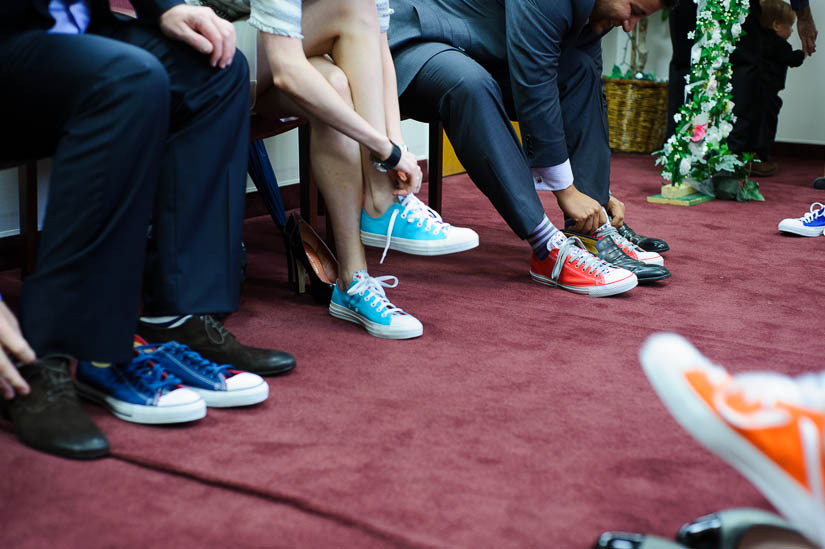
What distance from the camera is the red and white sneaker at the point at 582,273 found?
1766mm

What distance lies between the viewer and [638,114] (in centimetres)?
445

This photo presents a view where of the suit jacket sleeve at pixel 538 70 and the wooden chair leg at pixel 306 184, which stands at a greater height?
the suit jacket sleeve at pixel 538 70

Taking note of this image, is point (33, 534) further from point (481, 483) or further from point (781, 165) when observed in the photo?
point (781, 165)

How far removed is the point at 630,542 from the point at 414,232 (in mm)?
872

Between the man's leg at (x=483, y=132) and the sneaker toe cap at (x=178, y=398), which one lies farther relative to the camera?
the man's leg at (x=483, y=132)

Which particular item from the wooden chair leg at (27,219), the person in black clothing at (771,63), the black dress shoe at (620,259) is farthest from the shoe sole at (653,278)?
the person in black clothing at (771,63)

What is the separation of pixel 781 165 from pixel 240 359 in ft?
12.2

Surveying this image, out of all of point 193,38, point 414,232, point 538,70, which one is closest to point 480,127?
point 538,70

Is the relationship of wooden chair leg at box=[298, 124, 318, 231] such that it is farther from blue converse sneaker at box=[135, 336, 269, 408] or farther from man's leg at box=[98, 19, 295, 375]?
blue converse sneaker at box=[135, 336, 269, 408]

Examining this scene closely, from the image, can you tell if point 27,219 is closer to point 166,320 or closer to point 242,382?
point 166,320

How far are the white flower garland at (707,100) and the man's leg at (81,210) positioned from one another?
241 cm

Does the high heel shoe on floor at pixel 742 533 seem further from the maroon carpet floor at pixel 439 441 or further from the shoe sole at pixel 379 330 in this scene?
the shoe sole at pixel 379 330

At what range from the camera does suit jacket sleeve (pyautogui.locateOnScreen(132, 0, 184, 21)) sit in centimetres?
116

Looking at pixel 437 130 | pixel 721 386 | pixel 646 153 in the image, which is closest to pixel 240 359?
pixel 721 386
